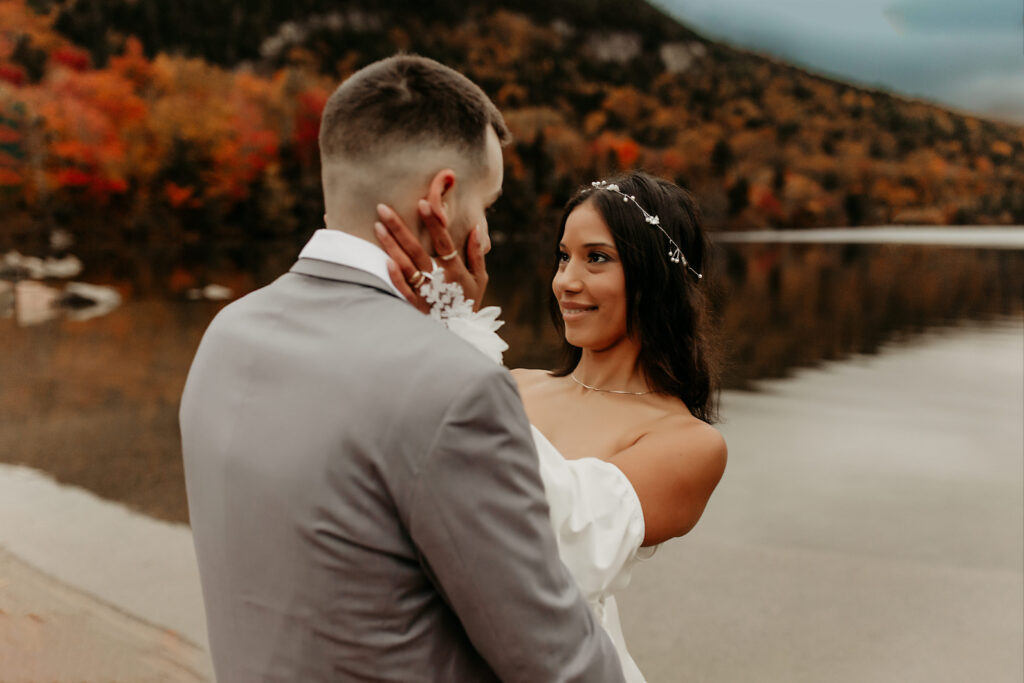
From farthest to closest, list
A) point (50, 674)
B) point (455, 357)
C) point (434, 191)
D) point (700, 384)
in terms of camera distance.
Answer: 1. point (50, 674)
2. point (700, 384)
3. point (434, 191)
4. point (455, 357)

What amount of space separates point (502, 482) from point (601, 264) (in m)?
1.70

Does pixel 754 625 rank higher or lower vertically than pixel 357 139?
lower

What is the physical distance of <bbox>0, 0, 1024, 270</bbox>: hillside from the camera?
159 ft

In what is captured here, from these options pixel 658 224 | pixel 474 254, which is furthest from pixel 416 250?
pixel 658 224

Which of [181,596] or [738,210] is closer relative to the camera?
[181,596]

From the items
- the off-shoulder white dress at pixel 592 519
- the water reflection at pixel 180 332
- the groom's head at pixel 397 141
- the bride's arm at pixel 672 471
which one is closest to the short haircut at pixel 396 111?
the groom's head at pixel 397 141

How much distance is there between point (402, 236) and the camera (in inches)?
51.2

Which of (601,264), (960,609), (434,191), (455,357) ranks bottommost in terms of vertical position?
(960,609)

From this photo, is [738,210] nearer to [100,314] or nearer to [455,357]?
[100,314]

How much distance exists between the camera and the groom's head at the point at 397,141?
129cm

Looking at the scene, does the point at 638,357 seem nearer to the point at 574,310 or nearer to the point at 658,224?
the point at 574,310

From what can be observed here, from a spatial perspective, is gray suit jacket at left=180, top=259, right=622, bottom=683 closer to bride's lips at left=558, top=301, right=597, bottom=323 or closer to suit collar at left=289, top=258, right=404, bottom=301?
suit collar at left=289, top=258, right=404, bottom=301

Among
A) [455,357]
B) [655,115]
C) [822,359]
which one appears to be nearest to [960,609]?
[455,357]

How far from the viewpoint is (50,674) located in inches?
148
